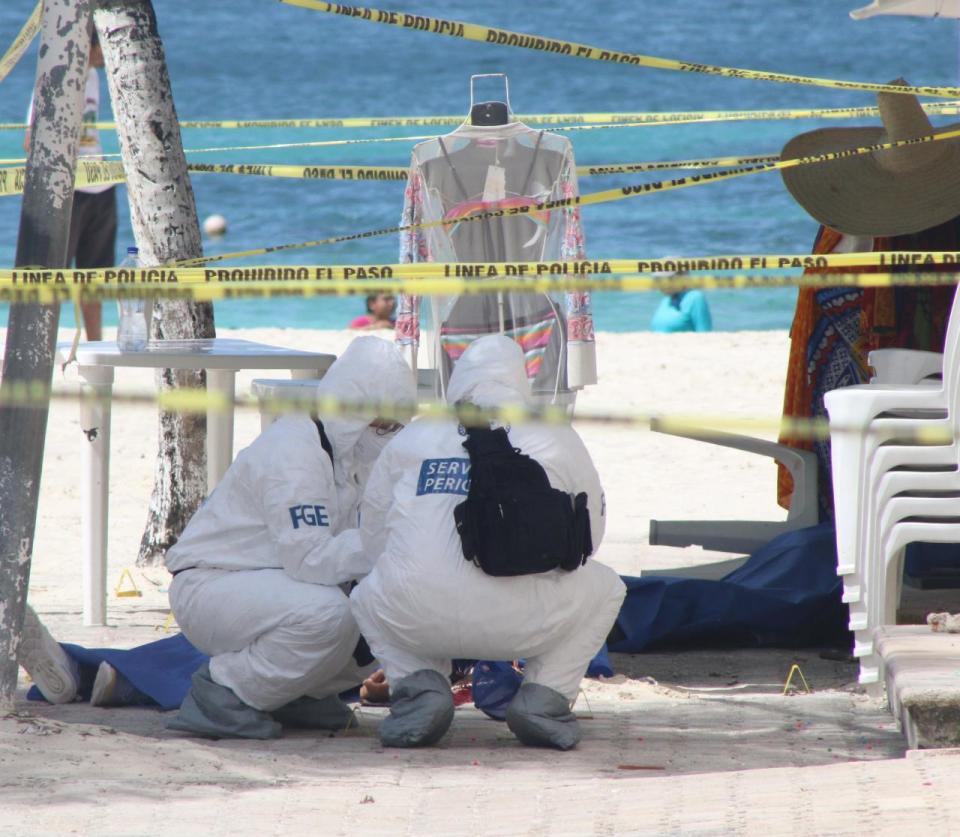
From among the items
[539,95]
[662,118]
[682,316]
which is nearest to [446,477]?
[662,118]

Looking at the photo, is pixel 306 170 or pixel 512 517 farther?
pixel 306 170

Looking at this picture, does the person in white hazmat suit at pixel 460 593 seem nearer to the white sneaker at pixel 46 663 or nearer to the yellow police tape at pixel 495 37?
the white sneaker at pixel 46 663

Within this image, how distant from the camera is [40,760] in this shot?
12.7ft

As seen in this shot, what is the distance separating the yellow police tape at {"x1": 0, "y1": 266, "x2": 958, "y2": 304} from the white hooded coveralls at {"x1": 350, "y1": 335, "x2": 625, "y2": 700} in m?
0.40

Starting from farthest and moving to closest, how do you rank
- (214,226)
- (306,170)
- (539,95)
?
(539,95), (214,226), (306,170)

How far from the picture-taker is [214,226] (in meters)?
29.1

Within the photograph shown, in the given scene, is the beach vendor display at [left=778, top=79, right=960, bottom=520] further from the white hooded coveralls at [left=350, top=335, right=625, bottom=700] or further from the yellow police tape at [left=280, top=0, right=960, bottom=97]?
the white hooded coveralls at [left=350, top=335, right=625, bottom=700]

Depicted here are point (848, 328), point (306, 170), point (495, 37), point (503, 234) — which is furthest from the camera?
point (306, 170)

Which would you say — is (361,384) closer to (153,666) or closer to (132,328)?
(153,666)

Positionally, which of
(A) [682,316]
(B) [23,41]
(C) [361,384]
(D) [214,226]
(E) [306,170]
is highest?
(D) [214,226]

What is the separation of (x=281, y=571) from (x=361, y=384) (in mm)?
555

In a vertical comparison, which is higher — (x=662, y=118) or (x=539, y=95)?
(x=539, y=95)

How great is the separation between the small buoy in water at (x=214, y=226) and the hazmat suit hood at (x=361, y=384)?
25088mm

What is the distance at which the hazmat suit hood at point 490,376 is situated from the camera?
14.0 feet
